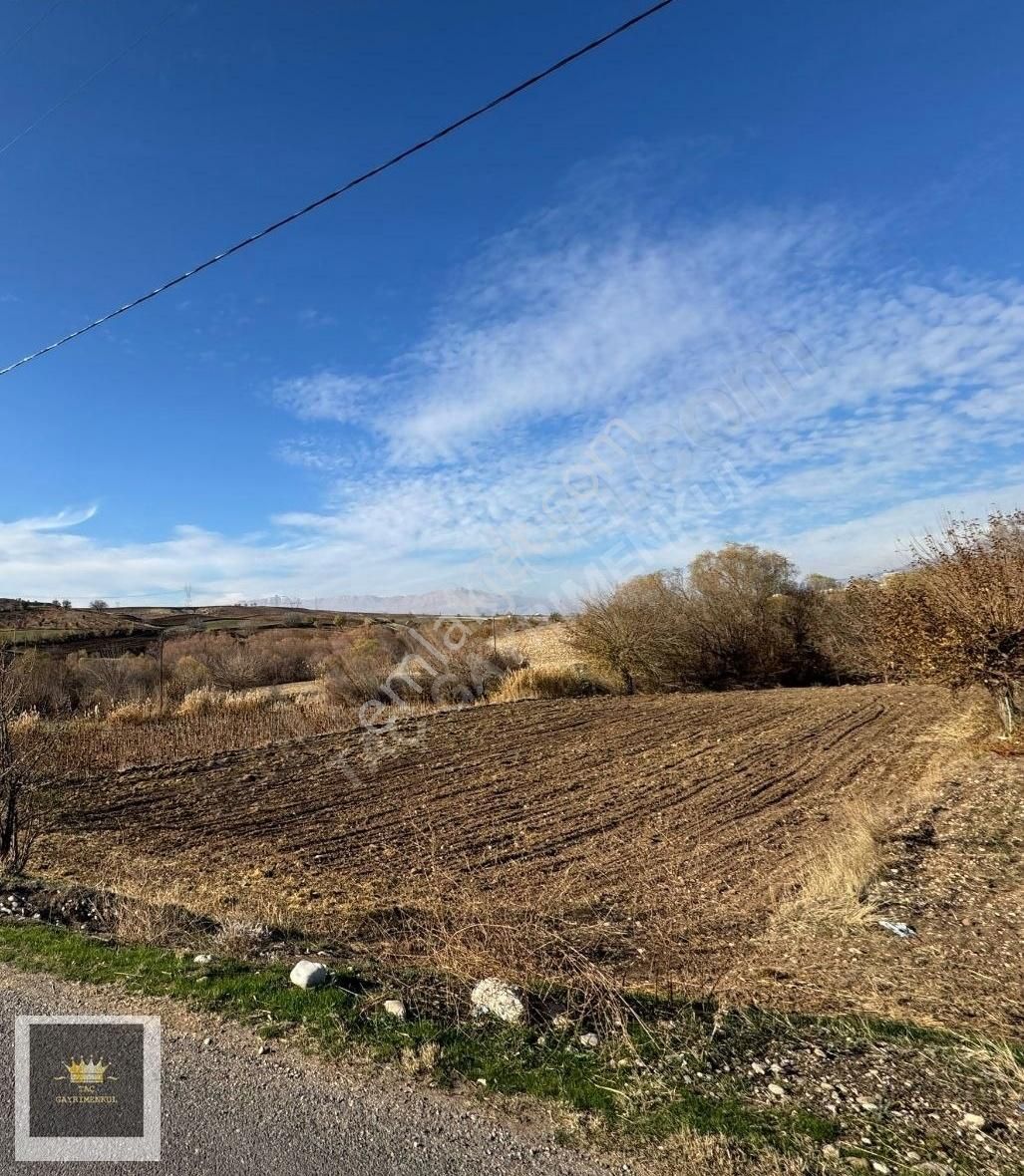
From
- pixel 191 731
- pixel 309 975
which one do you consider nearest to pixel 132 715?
pixel 191 731

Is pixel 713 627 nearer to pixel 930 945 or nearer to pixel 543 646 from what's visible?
pixel 543 646

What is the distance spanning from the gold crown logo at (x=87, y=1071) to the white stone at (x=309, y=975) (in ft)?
3.15

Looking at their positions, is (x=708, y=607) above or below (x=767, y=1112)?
above

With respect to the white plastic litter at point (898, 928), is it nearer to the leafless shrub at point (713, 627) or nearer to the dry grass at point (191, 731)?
the dry grass at point (191, 731)

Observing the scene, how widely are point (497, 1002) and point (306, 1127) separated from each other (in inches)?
48.0

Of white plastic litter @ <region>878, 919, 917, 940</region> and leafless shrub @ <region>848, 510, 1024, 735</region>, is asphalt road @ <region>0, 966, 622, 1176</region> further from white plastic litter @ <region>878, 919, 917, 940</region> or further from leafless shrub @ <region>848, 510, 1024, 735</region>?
leafless shrub @ <region>848, 510, 1024, 735</region>

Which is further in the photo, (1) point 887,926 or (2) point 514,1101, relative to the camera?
(1) point 887,926

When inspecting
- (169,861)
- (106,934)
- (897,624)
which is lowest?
(169,861)

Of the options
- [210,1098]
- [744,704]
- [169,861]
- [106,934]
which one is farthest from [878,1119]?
[744,704]

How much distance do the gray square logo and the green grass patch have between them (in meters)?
0.37

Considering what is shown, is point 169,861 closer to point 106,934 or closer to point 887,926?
point 106,934

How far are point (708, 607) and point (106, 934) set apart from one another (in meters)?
28.1

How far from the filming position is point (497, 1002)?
11.7ft

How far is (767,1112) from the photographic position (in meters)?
2.63
